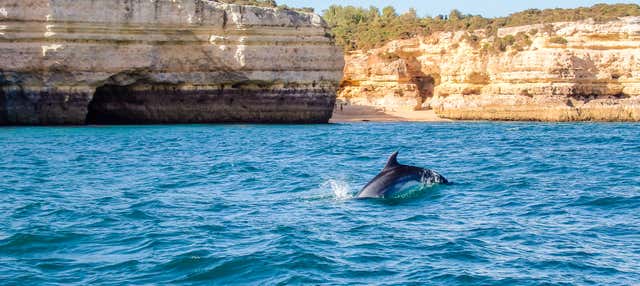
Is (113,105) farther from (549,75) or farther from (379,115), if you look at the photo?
(549,75)

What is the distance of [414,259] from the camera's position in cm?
912

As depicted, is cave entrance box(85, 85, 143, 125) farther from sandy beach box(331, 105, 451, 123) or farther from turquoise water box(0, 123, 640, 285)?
turquoise water box(0, 123, 640, 285)

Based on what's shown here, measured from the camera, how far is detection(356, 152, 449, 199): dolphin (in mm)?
13000

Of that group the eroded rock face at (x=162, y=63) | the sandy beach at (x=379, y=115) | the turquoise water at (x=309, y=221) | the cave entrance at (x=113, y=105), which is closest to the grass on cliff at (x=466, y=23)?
the sandy beach at (x=379, y=115)

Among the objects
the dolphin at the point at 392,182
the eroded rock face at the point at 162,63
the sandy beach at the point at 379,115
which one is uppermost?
the eroded rock face at the point at 162,63

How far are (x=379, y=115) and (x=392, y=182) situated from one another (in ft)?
120

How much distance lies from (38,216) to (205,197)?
2.74 meters

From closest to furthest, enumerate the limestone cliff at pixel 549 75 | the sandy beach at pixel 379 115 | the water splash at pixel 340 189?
the water splash at pixel 340 189, the limestone cliff at pixel 549 75, the sandy beach at pixel 379 115

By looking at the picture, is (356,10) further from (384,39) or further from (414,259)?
(414,259)

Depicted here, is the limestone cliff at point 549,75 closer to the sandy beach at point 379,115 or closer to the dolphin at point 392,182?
the sandy beach at point 379,115

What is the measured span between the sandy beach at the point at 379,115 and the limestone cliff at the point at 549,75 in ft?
3.13

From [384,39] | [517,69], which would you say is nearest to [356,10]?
[384,39]

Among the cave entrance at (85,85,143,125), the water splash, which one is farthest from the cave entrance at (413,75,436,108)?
the water splash

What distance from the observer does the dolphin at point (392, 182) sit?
13000mm
